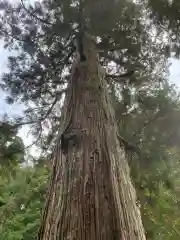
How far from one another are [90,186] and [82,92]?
145 cm

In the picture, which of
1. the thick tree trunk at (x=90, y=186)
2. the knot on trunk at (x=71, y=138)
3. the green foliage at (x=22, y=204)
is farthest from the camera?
the green foliage at (x=22, y=204)

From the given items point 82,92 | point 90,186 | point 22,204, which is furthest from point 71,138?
point 22,204

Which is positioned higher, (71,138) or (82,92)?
(82,92)

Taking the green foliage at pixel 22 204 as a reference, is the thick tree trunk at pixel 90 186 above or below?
below

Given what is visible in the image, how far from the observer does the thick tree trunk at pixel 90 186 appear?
82.4 inches

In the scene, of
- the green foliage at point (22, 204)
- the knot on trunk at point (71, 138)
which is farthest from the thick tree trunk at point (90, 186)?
the green foliage at point (22, 204)

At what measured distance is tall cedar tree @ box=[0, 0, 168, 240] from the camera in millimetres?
2221

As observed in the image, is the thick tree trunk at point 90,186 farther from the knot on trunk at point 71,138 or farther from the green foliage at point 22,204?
the green foliage at point 22,204

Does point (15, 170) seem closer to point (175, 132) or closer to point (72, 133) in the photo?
point (175, 132)

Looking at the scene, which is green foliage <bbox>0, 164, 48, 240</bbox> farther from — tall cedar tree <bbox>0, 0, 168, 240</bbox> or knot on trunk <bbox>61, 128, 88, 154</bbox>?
knot on trunk <bbox>61, 128, 88, 154</bbox>

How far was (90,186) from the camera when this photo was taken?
91.9 inches

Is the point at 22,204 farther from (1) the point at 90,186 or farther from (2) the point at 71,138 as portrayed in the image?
(1) the point at 90,186

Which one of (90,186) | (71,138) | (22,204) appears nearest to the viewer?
(90,186)

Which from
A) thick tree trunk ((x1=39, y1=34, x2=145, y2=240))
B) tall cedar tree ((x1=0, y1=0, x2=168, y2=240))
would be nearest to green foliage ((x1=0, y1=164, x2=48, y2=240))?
tall cedar tree ((x1=0, y1=0, x2=168, y2=240))
